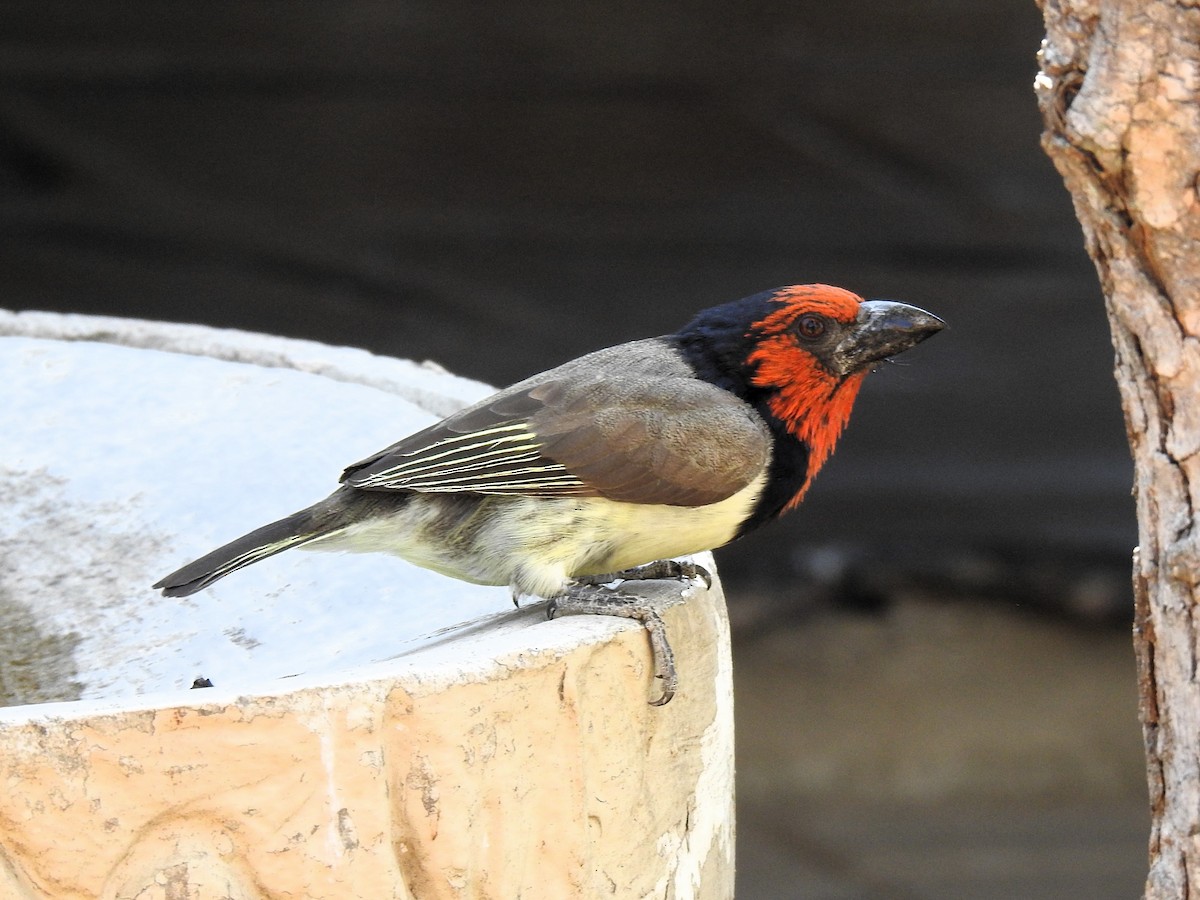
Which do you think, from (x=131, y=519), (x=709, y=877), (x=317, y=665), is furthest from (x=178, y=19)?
(x=709, y=877)

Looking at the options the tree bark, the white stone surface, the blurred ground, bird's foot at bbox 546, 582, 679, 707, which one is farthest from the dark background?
the tree bark

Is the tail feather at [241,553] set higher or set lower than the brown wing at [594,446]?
lower

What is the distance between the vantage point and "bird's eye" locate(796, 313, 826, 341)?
3135 mm

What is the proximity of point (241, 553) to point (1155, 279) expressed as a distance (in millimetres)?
1530

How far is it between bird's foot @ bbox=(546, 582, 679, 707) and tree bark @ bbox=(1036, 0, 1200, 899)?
2.17 feet

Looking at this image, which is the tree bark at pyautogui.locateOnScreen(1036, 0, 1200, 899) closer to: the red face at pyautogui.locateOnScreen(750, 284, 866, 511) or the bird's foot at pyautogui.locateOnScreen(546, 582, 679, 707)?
the bird's foot at pyautogui.locateOnScreen(546, 582, 679, 707)

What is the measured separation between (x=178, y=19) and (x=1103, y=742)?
13.1ft

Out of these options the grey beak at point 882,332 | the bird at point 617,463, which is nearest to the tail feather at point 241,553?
the bird at point 617,463

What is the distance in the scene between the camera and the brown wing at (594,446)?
293 cm

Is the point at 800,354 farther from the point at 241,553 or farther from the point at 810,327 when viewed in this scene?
the point at 241,553

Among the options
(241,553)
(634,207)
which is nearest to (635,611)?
(241,553)

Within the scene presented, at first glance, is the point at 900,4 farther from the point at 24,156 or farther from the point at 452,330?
the point at 24,156

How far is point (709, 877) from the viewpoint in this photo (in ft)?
8.93

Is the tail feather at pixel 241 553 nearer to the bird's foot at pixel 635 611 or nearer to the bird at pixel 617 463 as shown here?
the bird at pixel 617 463
